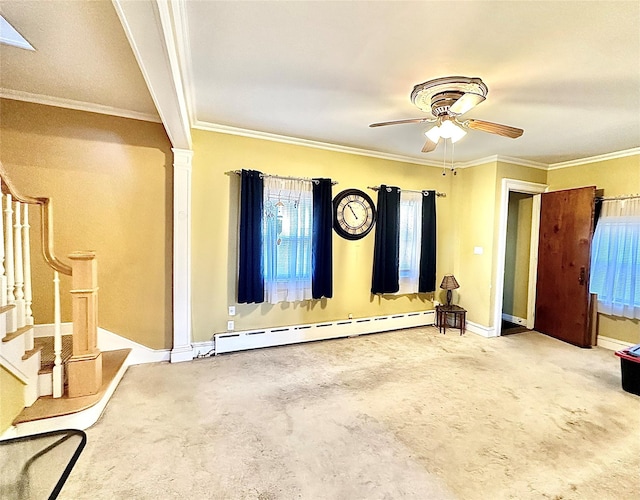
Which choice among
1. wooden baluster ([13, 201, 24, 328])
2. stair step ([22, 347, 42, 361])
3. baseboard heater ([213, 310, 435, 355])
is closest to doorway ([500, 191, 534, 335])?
baseboard heater ([213, 310, 435, 355])

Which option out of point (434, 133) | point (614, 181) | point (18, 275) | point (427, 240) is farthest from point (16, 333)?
point (614, 181)

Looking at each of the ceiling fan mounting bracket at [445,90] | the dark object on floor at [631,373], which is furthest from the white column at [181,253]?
the dark object on floor at [631,373]

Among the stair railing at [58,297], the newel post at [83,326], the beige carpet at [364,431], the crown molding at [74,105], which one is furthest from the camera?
the crown molding at [74,105]

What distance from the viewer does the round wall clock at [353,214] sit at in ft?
13.4

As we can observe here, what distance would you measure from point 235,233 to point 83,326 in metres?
1.68

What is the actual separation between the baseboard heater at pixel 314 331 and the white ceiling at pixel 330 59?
2284mm

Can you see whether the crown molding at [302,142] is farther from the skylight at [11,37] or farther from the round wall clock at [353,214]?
the skylight at [11,37]

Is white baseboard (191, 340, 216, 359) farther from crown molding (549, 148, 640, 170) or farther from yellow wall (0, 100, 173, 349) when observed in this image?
crown molding (549, 148, 640, 170)

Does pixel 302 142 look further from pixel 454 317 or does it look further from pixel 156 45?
pixel 454 317

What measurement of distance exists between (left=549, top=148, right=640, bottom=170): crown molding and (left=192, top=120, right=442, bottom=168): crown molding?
1.69m

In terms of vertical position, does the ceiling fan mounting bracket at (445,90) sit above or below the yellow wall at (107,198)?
above

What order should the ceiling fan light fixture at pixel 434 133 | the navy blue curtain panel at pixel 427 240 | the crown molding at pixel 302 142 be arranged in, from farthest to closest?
the navy blue curtain panel at pixel 427 240
the crown molding at pixel 302 142
the ceiling fan light fixture at pixel 434 133

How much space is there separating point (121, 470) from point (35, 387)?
1054 millimetres

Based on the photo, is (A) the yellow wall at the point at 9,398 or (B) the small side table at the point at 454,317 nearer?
(A) the yellow wall at the point at 9,398
